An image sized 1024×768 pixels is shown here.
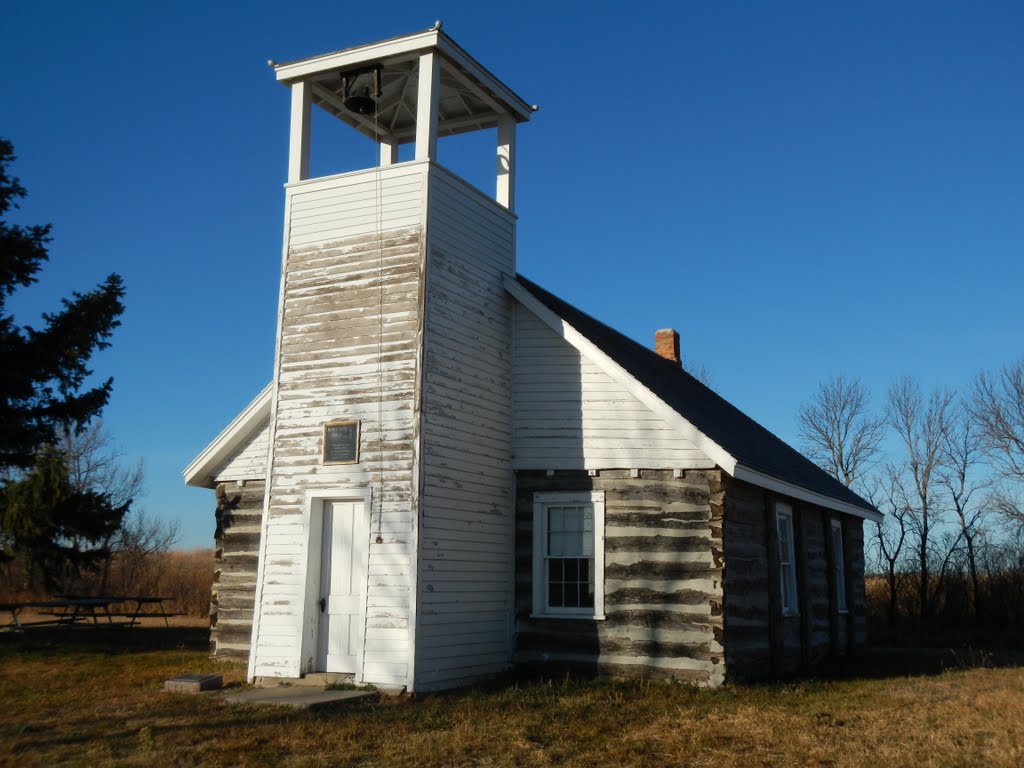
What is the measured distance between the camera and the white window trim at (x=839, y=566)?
1973cm

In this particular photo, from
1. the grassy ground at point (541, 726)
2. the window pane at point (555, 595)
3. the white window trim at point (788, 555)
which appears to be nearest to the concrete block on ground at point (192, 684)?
the grassy ground at point (541, 726)

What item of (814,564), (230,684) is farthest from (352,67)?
(814,564)

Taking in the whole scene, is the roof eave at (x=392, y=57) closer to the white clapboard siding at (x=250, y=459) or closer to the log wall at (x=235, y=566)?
the white clapboard siding at (x=250, y=459)

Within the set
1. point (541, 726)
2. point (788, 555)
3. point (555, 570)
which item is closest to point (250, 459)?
point (555, 570)

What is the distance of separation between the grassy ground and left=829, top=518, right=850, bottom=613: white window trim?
5798 millimetres

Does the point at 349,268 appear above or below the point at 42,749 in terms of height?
above

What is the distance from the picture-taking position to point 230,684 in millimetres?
13039

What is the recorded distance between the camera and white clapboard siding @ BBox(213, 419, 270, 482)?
16.5 m

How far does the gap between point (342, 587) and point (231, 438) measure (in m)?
4.81

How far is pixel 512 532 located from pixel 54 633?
12.6 meters

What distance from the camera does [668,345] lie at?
25266 mm

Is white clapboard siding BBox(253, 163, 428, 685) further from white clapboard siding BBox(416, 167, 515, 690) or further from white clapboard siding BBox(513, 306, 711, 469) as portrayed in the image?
white clapboard siding BBox(513, 306, 711, 469)

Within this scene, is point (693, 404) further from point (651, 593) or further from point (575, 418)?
point (651, 593)

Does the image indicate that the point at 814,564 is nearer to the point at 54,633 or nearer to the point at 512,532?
the point at 512,532
